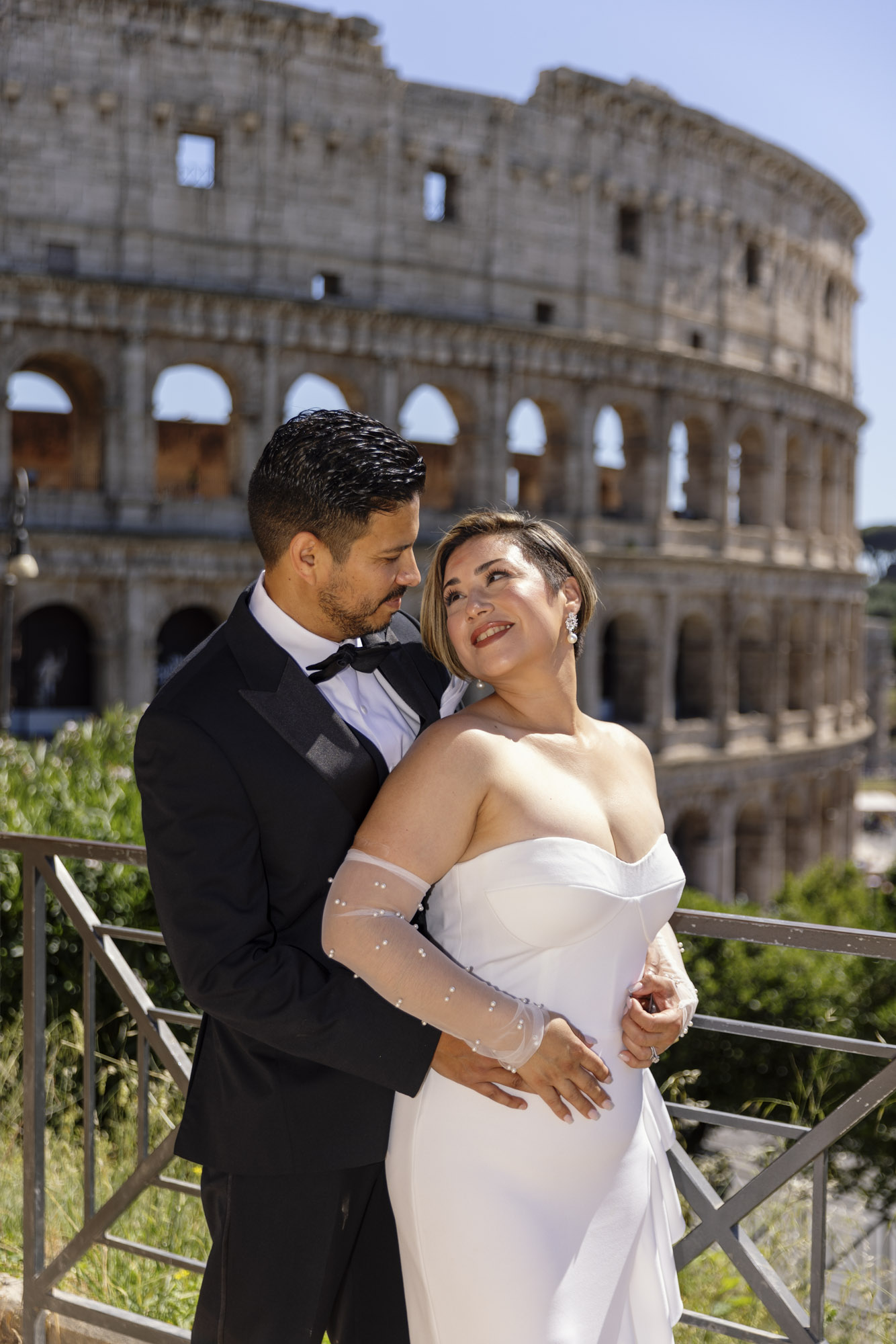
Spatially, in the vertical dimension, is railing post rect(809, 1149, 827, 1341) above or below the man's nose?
below

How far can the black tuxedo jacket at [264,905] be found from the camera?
82.7 inches

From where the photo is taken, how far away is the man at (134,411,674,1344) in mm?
2119

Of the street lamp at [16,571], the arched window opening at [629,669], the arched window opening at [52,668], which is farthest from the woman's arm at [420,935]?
the arched window opening at [629,669]

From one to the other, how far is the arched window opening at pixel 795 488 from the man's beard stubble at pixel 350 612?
1017 inches

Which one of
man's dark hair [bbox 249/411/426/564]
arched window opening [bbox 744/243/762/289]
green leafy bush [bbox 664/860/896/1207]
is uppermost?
arched window opening [bbox 744/243/762/289]

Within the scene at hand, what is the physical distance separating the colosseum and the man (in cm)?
1662

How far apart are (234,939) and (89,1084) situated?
142 cm

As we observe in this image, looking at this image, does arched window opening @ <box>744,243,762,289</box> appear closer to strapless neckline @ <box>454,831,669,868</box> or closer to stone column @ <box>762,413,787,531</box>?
stone column @ <box>762,413,787,531</box>

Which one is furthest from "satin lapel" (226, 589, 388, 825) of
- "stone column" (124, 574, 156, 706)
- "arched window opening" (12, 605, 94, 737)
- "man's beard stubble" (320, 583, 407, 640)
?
"arched window opening" (12, 605, 94, 737)

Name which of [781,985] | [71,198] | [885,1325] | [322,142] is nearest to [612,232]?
[322,142]

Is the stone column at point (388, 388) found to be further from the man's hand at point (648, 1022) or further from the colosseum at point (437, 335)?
the man's hand at point (648, 1022)

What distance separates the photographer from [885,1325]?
3.48 metres

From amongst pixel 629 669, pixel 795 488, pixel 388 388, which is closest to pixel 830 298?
pixel 795 488

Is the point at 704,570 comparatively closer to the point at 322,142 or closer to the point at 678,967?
the point at 322,142
